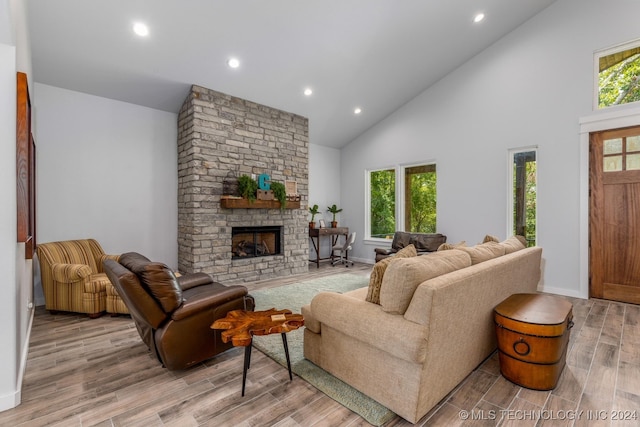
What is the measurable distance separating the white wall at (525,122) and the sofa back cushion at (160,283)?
4857 millimetres

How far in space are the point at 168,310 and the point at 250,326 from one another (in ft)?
2.17

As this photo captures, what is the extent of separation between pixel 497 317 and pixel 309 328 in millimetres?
1378

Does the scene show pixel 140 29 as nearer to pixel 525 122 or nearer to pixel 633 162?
pixel 525 122

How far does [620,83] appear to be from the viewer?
4.06 m

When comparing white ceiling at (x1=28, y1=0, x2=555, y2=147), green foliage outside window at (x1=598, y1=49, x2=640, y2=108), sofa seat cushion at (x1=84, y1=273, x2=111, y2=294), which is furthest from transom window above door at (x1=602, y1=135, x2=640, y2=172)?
sofa seat cushion at (x1=84, y1=273, x2=111, y2=294)

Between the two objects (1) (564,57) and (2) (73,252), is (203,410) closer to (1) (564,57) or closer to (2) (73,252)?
(2) (73,252)

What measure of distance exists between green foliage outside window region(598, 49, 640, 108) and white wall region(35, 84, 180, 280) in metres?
6.36

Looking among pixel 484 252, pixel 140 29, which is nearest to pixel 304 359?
pixel 484 252

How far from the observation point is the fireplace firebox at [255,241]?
5.30 m

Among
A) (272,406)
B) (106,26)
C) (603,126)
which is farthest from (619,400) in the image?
(106,26)

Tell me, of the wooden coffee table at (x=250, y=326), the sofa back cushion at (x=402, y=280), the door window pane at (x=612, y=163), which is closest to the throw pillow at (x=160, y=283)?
the wooden coffee table at (x=250, y=326)

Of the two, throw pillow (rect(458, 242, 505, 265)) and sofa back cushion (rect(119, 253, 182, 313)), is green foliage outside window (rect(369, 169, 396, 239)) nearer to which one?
throw pillow (rect(458, 242, 505, 265))

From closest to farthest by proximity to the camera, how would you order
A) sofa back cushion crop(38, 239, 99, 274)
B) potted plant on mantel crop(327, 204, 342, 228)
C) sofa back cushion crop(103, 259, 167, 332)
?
sofa back cushion crop(103, 259, 167, 332) → sofa back cushion crop(38, 239, 99, 274) → potted plant on mantel crop(327, 204, 342, 228)

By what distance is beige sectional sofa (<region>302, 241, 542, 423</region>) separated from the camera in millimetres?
1717
